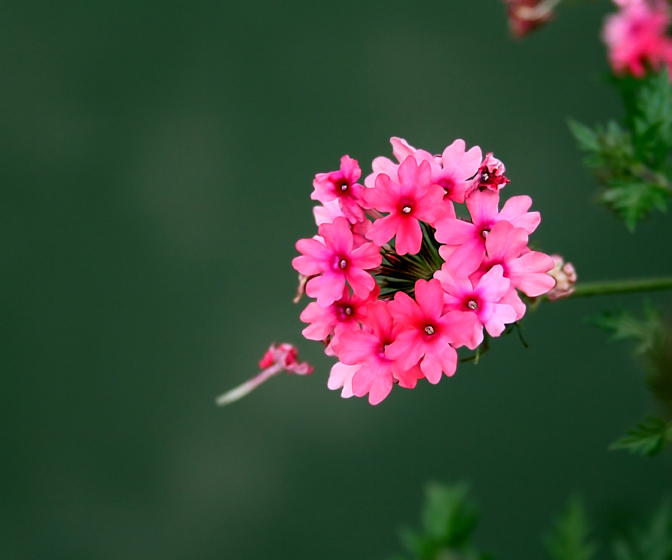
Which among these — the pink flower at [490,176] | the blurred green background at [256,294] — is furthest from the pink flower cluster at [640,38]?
the pink flower at [490,176]

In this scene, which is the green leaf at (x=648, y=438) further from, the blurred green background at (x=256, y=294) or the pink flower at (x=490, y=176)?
the blurred green background at (x=256, y=294)

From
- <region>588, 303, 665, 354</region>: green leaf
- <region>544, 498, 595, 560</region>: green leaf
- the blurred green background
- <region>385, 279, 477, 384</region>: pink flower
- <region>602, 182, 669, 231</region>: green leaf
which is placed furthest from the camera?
the blurred green background

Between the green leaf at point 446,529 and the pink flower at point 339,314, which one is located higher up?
the pink flower at point 339,314

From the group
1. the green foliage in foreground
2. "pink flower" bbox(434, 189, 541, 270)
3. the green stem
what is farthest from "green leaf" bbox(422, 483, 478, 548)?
"pink flower" bbox(434, 189, 541, 270)

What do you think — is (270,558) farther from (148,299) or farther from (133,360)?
(148,299)

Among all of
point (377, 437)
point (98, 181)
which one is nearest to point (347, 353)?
point (377, 437)

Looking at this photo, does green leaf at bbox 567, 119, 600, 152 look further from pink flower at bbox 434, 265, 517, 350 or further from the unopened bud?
pink flower at bbox 434, 265, 517, 350
